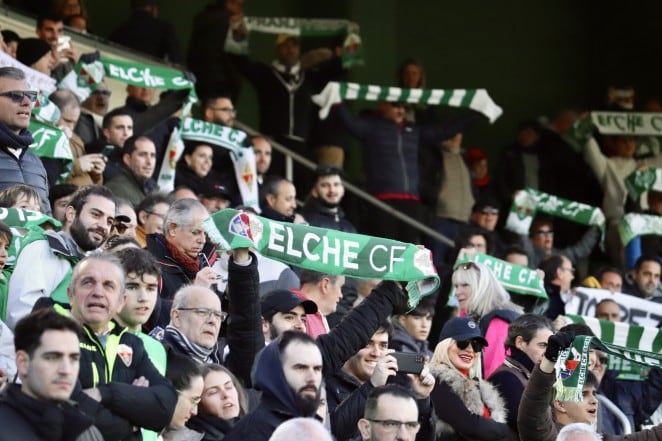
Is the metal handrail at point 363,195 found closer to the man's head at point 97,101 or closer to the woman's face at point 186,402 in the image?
the man's head at point 97,101

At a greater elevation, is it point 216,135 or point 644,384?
point 216,135

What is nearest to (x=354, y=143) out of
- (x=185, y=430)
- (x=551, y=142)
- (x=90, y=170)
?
(x=551, y=142)

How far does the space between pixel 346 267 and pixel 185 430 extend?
4.40 feet

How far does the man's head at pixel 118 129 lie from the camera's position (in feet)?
37.2

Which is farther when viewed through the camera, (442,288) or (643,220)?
(643,220)

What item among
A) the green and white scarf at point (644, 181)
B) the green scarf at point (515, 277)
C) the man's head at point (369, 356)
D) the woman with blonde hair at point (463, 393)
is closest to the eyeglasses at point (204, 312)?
the man's head at point (369, 356)

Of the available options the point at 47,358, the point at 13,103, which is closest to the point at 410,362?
the point at 47,358

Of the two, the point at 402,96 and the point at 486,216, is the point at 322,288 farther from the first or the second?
the point at 402,96

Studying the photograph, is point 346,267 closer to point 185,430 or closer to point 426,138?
point 185,430

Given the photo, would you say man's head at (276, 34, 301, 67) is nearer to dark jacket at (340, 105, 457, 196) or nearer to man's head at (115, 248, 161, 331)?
dark jacket at (340, 105, 457, 196)

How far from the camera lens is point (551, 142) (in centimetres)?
1709

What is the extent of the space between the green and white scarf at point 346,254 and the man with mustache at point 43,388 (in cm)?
186

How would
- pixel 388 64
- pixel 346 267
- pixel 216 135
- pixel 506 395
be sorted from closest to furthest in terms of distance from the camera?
pixel 346 267
pixel 506 395
pixel 216 135
pixel 388 64

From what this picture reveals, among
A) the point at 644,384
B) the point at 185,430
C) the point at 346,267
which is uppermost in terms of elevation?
the point at 346,267
